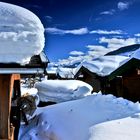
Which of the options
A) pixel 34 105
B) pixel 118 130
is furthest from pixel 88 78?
pixel 118 130

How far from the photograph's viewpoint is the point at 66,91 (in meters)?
13.5

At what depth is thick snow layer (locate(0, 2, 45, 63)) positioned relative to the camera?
4.75 meters

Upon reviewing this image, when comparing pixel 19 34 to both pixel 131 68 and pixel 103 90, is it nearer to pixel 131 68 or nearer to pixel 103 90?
pixel 131 68

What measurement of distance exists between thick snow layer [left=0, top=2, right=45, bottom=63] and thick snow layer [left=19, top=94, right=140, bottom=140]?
5.50 feet

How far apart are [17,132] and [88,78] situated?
15254 mm

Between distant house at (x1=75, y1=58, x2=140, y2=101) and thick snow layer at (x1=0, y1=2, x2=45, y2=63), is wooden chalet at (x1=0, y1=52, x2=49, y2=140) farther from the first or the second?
distant house at (x1=75, y1=58, x2=140, y2=101)

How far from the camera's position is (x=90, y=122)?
6.44m

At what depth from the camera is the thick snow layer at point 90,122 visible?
18.1ft

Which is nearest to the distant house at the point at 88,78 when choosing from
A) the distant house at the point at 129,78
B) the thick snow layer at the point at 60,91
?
the thick snow layer at the point at 60,91

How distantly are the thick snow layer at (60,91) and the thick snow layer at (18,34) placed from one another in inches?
337

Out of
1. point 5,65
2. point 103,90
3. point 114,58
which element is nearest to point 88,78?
point 114,58

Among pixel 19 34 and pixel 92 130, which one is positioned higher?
pixel 19 34

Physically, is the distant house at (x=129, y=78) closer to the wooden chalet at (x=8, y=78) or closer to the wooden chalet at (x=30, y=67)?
the wooden chalet at (x=8, y=78)

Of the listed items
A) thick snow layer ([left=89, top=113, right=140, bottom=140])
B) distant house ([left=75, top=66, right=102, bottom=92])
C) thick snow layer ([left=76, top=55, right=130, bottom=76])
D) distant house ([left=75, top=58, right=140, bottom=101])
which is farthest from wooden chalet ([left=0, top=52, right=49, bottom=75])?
distant house ([left=75, top=66, right=102, bottom=92])
